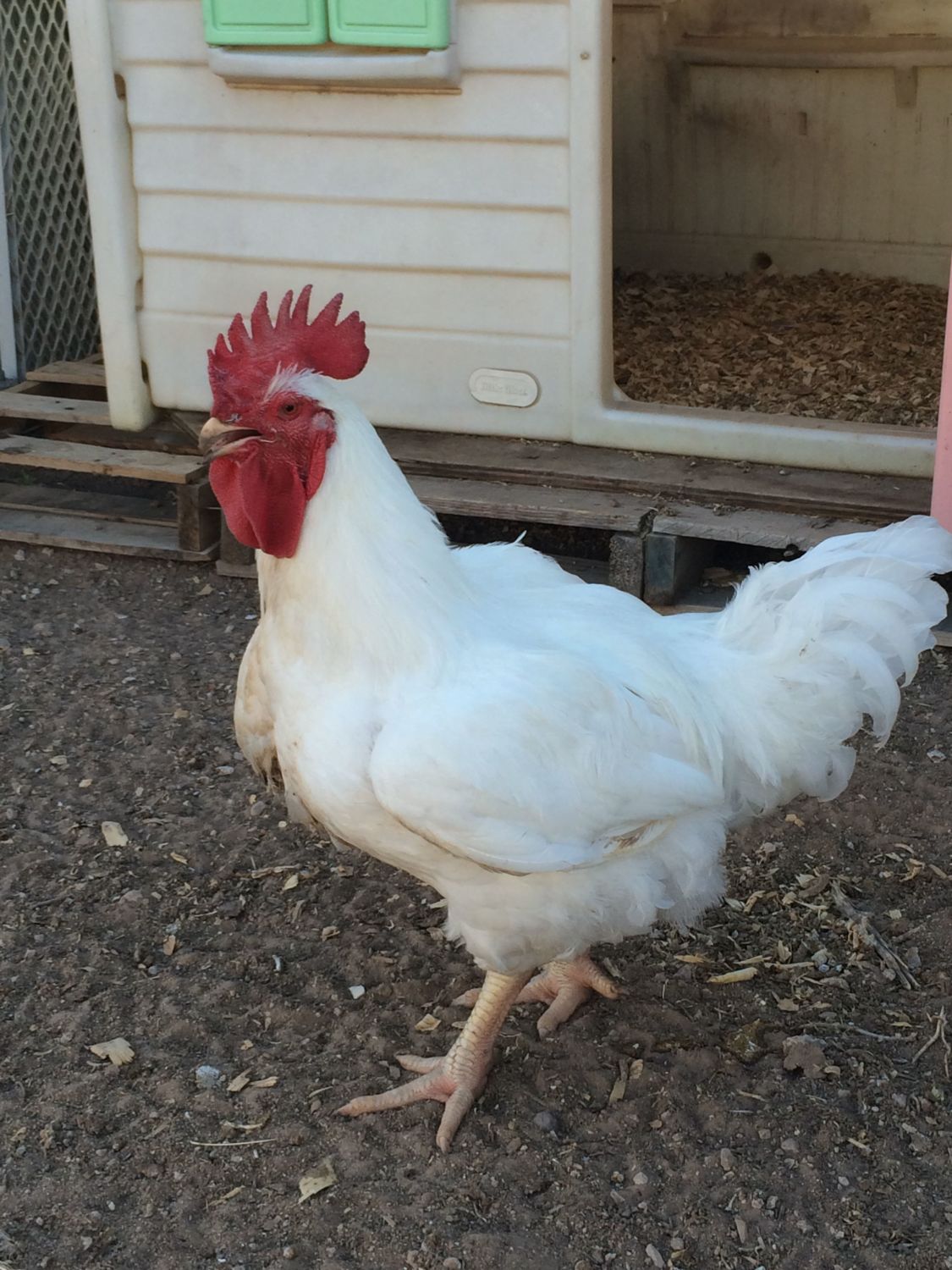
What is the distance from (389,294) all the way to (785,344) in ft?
7.08

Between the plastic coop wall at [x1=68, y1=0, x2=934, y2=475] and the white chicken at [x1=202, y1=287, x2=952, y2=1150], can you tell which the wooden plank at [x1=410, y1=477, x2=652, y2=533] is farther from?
the white chicken at [x1=202, y1=287, x2=952, y2=1150]

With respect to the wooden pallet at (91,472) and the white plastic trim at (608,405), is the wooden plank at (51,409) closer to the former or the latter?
the wooden pallet at (91,472)

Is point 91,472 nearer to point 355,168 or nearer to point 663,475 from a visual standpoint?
point 355,168

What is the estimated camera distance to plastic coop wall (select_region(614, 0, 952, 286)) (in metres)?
7.07

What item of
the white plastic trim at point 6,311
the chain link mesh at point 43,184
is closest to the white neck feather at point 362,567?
the white plastic trim at point 6,311

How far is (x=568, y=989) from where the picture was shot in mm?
3316

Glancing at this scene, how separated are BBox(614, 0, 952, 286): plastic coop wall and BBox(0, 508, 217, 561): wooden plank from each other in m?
3.66

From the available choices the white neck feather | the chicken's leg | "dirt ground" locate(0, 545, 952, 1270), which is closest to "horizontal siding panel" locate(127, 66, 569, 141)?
"dirt ground" locate(0, 545, 952, 1270)

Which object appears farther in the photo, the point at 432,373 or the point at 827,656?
the point at 432,373

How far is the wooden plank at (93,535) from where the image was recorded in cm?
550

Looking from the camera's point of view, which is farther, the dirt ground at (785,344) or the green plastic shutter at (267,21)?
the dirt ground at (785,344)

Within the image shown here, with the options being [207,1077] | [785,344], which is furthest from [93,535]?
[785,344]

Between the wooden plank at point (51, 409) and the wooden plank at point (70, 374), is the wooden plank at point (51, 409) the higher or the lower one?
the lower one

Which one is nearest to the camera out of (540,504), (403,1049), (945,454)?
(403,1049)
